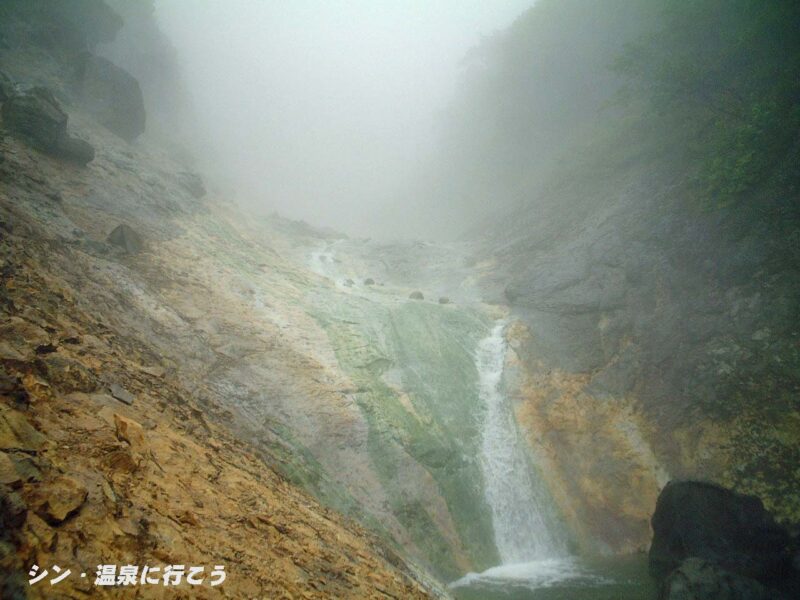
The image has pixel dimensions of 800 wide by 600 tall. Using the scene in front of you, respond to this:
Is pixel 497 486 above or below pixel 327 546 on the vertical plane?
above

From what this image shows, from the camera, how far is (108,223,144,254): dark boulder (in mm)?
14578

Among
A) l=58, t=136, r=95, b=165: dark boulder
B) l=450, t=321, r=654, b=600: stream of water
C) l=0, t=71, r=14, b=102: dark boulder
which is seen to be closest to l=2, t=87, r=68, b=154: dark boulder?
l=58, t=136, r=95, b=165: dark boulder

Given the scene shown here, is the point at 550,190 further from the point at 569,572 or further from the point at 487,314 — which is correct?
the point at 569,572

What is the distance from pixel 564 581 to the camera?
13.2 metres

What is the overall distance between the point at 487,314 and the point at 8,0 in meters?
41.7

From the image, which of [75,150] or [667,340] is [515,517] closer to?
[667,340]

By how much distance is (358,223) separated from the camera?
2798 inches

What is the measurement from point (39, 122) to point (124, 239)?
806cm

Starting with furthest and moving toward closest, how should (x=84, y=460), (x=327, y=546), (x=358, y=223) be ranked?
1. (x=358, y=223)
2. (x=327, y=546)
3. (x=84, y=460)

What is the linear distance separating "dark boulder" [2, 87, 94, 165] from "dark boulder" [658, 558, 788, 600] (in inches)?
1185

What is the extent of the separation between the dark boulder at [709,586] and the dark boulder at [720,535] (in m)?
0.61

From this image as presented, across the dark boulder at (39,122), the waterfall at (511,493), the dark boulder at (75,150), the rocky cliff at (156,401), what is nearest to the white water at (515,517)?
the waterfall at (511,493)

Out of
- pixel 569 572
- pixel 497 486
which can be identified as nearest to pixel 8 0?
pixel 497 486

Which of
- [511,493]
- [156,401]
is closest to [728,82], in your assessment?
[511,493]
